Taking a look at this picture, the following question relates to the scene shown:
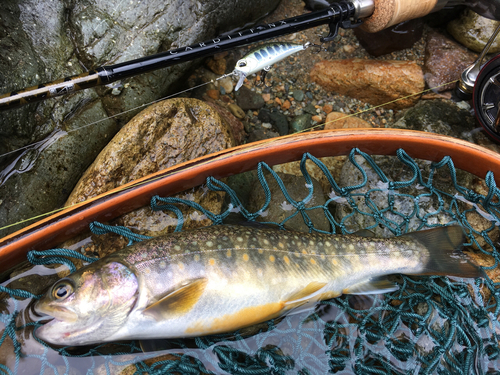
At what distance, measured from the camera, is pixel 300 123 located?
13.3 ft

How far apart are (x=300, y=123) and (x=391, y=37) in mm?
1458

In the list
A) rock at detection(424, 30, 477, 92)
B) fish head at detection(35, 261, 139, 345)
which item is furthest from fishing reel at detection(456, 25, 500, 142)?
fish head at detection(35, 261, 139, 345)

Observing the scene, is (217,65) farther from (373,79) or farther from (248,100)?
(373,79)

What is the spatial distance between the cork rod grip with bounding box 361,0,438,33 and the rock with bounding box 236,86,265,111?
4.30 ft

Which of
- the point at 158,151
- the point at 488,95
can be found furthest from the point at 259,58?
the point at 488,95

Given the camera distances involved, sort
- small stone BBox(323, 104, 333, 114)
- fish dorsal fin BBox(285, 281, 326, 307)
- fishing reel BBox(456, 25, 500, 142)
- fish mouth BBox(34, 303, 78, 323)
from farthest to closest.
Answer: small stone BBox(323, 104, 333, 114) < fishing reel BBox(456, 25, 500, 142) < fish dorsal fin BBox(285, 281, 326, 307) < fish mouth BBox(34, 303, 78, 323)

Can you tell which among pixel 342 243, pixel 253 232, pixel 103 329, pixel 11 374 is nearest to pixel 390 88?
pixel 342 243

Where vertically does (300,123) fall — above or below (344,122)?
above

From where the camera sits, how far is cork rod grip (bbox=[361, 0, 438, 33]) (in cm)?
312

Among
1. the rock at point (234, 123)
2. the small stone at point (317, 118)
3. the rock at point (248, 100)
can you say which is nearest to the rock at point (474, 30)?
the small stone at point (317, 118)

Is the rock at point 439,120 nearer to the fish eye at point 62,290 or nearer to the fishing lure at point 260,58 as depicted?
the fishing lure at point 260,58

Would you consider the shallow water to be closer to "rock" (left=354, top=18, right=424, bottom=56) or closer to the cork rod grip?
the cork rod grip

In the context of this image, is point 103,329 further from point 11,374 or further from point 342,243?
point 342,243

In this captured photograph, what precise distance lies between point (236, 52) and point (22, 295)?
325cm
